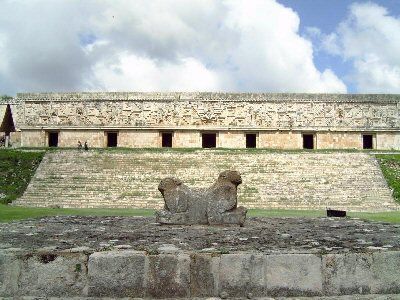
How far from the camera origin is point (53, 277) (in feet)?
12.4

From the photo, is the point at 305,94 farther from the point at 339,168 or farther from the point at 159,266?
the point at 159,266

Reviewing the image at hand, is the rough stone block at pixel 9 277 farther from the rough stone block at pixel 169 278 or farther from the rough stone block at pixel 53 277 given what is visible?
the rough stone block at pixel 169 278

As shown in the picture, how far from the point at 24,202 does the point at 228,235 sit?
15.2 meters

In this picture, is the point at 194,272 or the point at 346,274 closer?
the point at 194,272

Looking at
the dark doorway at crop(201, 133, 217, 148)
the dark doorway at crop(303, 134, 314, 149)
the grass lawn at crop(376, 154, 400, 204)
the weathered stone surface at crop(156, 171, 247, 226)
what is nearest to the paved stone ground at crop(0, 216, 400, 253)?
the weathered stone surface at crop(156, 171, 247, 226)

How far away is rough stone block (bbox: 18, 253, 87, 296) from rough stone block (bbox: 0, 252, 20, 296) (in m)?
0.05

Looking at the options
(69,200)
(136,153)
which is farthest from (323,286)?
(136,153)

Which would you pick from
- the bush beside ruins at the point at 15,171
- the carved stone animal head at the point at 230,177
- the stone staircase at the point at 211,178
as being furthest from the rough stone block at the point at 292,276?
the bush beside ruins at the point at 15,171

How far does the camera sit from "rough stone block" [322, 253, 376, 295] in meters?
3.88

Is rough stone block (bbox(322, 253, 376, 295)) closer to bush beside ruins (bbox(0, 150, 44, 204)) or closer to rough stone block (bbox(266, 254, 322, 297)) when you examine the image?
rough stone block (bbox(266, 254, 322, 297))

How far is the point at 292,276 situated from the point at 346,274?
21.1 inches

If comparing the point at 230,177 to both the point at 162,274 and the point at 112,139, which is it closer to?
the point at 162,274

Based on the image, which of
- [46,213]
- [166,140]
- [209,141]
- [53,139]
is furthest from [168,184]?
[53,139]

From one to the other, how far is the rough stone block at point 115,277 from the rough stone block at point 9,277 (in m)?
0.68
